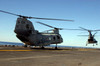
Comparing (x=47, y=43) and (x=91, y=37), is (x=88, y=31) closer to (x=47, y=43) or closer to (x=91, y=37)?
(x=91, y=37)

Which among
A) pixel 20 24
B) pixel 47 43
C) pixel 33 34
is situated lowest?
pixel 47 43

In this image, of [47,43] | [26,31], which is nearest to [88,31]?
[47,43]

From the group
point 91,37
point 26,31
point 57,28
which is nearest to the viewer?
point 26,31

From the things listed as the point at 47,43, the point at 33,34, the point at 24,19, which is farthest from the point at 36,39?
the point at 24,19

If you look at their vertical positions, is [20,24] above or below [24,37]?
above

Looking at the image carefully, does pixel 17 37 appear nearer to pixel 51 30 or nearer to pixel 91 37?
pixel 51 30

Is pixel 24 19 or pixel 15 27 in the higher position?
pixel 24 19

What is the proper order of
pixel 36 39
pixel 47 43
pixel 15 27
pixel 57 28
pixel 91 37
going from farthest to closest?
A: pixel 91 37 < pixel 57 28 < pixel 47 43 < pixel 36 39 < pixel 15 27

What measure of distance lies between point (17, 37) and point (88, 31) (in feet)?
124

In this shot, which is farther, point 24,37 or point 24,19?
point 24,37

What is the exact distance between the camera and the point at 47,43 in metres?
41.9

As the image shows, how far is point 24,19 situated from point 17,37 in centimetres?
642

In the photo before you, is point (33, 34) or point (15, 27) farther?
point (33, 34)

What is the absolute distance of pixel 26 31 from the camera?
36219 mm
